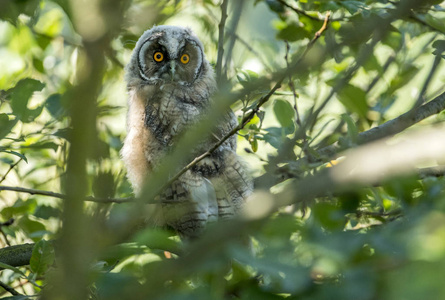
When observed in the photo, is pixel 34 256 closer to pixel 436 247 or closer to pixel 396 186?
pixel 396 186

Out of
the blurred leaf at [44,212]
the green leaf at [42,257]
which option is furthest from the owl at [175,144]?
the green leaf at [42,257]

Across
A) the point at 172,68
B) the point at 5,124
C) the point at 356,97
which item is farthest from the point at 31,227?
the point at 356,97

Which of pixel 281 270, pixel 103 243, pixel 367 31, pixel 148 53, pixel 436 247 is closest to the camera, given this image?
pixel 436 247

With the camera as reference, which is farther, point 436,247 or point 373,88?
point 373,88

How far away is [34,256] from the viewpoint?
159 centimetres

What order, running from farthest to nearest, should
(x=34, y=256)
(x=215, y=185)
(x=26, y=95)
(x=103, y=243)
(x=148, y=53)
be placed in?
(x=148, y=53) → (x=215, y=185) → (x=26, y=95) → (x=34, y=256) → (x=103, y=243)

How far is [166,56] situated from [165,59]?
0.02 m

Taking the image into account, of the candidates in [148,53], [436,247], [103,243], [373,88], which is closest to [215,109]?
[103,243]

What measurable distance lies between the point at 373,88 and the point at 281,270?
7.81 feet

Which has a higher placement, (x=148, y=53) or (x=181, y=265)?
(x=148, y=53)

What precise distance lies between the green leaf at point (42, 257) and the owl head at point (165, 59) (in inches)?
66.3

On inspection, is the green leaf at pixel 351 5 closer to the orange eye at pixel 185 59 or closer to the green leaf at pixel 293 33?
the green leaf at pixel 293 33

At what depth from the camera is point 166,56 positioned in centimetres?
321

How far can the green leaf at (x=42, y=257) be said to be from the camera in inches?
61.8
